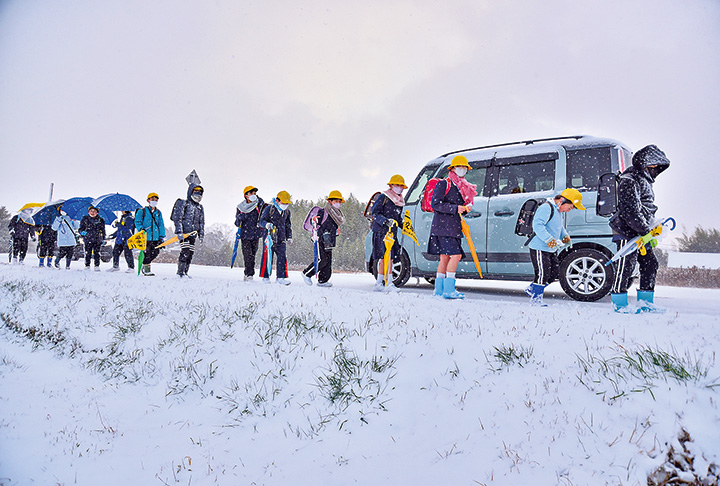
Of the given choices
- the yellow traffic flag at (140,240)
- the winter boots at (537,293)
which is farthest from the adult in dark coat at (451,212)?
the yellow traffic flag at (140,240)

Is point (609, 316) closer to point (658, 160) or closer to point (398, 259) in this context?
point (658, 160)

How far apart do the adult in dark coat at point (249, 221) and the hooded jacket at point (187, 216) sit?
1.13 m

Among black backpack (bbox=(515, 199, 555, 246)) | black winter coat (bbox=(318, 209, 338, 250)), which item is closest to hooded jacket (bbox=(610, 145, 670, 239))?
black backpack (bbox=(515, 199, 555, 246))

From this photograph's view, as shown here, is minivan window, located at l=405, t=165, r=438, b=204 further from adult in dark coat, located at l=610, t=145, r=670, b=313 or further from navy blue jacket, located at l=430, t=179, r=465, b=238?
adult in dark coat, located at l=610, t=145, r=670, b=313

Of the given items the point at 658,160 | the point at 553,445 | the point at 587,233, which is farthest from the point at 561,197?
the point at 553,445

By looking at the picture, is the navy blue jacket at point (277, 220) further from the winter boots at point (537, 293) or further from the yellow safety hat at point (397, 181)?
the winter boots at point (537, 293)

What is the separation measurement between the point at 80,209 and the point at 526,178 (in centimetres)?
1164

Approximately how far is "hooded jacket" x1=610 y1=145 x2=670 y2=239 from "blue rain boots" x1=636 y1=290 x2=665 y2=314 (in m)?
0.64

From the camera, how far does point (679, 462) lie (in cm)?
202

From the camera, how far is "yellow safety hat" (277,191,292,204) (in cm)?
779

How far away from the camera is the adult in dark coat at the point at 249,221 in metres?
8.28

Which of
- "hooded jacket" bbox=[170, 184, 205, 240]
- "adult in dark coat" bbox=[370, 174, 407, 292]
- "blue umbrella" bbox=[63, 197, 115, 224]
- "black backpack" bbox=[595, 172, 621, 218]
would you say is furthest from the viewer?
"blue umbrella" bbox=[63, 197, 115, 224]

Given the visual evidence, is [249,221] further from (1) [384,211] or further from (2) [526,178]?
(2) [526,178]

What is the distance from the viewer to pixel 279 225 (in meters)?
7.71
